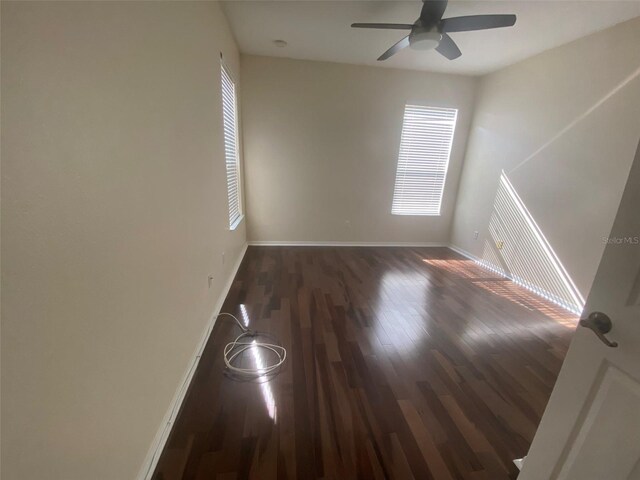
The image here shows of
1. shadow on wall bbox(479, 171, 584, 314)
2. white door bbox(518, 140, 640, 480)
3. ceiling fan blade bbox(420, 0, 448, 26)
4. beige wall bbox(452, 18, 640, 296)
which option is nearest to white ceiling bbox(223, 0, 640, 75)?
beige wall bbox(452, 18, 640, 296)

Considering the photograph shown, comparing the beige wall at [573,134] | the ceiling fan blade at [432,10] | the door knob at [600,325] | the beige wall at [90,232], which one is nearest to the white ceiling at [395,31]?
→ the beige wall at [573,134]

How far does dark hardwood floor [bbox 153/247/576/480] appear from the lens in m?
1.22

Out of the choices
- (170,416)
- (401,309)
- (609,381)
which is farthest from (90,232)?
(401,309)

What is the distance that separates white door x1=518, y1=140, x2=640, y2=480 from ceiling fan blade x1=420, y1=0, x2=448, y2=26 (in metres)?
1.90

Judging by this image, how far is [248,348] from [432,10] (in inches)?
115

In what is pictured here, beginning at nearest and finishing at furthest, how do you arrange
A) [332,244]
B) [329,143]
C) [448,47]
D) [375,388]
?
[375,388]
[448,47]
[329,143]
[332,244]

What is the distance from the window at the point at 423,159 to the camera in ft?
13.4

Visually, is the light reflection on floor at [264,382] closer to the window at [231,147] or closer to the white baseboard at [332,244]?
the window at [231,147]

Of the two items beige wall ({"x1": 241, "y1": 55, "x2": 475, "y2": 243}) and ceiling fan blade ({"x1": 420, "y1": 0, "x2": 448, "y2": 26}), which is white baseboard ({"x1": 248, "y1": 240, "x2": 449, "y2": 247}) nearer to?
beige wall ({"x1": 241, "y1": 55, "x2": 475, "y2": 243})

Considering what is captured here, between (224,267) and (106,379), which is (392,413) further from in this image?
(224,267)

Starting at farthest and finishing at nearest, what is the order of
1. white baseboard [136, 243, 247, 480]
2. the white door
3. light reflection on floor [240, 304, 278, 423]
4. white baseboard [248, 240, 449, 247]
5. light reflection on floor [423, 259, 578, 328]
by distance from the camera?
white baseboard [248, 240, 449, 247]
light reflection on floor [423, 259, 578, 328]
light reflection on floor [240, 304, 278, 423]
white baseboard [136, 243, 247, 480]
the white door

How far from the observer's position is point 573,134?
2.64 meters

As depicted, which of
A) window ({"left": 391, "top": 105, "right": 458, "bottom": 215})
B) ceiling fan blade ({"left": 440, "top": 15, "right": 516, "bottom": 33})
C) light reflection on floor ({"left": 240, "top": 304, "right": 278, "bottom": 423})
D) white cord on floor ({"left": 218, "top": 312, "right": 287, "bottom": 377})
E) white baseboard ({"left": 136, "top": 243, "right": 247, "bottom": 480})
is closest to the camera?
white baseboard ({"left": 136, "top": 243, "right": 247, "bottom": 480})

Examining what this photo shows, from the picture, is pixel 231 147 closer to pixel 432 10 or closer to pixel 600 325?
pixel 432 10
